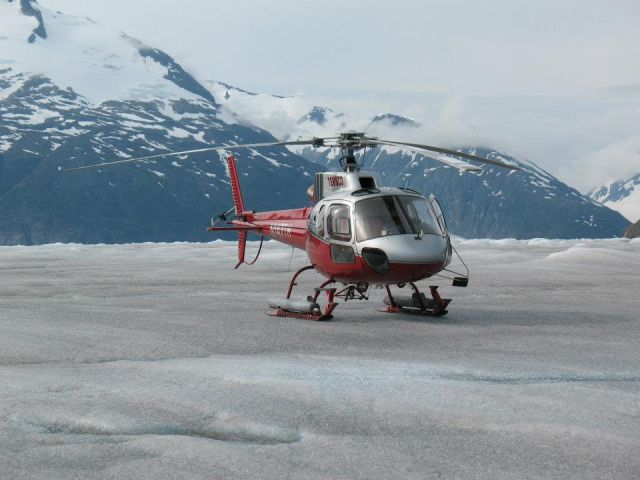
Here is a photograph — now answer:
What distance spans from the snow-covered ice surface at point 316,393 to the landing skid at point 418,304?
0.42m

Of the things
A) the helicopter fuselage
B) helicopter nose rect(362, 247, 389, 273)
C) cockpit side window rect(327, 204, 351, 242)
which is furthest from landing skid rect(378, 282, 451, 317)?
cockpit side window rect(327, 204, 351, 242)

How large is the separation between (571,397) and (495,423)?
1.50m

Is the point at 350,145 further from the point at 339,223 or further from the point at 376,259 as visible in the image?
the point at 376,259

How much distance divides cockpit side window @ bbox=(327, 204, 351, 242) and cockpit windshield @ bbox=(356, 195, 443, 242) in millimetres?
287

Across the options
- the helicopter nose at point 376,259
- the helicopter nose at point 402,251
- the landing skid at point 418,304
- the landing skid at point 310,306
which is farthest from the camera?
the landing skid at point 418,304

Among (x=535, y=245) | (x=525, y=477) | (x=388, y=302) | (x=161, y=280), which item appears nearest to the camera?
(x=525, y=477)

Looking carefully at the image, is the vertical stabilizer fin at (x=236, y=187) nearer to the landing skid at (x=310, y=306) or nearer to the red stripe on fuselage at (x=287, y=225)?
the red stripe on fuselage at (x=287, y=225)

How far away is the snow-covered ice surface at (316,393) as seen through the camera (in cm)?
612

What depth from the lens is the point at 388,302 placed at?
18.0 metres

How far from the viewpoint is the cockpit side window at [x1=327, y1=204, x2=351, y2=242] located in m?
15.8

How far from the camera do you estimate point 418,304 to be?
1716 centimetres

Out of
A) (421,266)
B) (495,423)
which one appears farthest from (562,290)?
(495,423)

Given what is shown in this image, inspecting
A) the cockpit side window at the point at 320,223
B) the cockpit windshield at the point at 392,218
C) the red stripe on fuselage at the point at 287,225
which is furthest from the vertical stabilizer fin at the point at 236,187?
the cockpit windshield at the point at 392,218

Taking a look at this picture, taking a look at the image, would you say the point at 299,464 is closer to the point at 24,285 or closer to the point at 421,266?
the point at 421,266
